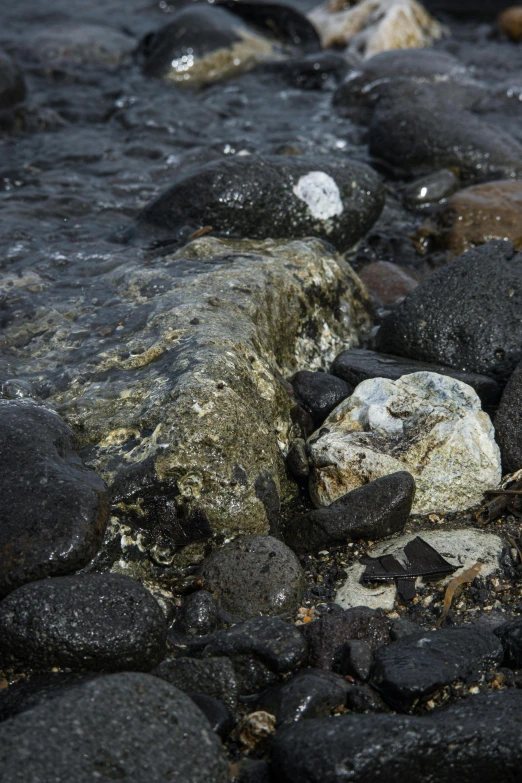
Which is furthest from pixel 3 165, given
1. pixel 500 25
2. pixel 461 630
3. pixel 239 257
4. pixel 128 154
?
pixel 500 25

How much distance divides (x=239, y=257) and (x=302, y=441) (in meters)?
1.38

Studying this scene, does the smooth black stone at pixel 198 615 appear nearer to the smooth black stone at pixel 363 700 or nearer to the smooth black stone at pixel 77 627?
the smooth black stone at pixel 77 627

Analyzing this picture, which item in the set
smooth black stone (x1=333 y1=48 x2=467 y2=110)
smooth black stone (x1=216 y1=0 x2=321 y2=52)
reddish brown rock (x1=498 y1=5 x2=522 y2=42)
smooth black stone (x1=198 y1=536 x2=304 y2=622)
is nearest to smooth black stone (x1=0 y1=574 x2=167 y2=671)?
smooth black stone (x1=198 y1=536 x2=304 y2=622)

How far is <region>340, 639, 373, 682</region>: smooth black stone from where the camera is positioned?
2822 millimetres

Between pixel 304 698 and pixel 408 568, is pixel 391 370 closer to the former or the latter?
pixel 408 568

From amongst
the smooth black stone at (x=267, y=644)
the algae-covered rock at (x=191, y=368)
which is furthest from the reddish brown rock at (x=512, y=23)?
the smooth black stone at (x=267, y=644)

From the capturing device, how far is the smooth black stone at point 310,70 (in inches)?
399

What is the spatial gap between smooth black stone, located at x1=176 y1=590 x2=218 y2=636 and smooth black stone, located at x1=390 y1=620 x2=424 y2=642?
0.68 metres

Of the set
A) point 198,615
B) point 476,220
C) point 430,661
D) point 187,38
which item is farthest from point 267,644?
point 187,38

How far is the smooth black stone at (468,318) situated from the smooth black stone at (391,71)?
5336mm

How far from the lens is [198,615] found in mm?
3072

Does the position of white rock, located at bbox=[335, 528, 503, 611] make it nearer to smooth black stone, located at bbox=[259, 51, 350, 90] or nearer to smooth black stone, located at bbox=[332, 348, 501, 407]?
smooth black stone, located at bbox=[332, 348, 501, 407]

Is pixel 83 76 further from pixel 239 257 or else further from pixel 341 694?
pixel 341 694

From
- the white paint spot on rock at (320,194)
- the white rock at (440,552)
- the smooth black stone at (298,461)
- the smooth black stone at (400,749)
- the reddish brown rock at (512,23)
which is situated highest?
the reddish brown rock at (512,23)
